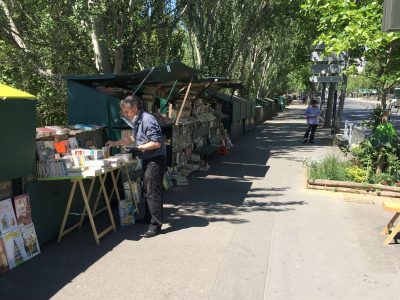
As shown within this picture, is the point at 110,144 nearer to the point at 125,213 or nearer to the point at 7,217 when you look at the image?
the point at 125,213

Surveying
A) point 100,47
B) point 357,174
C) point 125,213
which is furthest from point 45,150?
point 357,174

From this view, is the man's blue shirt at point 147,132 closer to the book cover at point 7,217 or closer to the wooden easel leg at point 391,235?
the book cover at point 7,217

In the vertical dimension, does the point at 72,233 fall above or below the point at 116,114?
below

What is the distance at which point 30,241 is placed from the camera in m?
5.03

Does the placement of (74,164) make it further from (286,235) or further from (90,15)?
(90,15)

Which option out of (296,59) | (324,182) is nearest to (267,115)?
(296,59)

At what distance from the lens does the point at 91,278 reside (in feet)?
15.0

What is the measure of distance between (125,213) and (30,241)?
159 cm

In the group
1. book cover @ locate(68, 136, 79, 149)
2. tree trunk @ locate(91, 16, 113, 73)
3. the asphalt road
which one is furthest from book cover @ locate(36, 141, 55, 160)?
the asphalt road

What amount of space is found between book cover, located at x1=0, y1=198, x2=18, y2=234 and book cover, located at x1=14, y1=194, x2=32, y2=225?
7 cm

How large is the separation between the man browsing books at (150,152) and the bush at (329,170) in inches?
167

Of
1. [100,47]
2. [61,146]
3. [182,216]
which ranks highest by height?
[100,47]

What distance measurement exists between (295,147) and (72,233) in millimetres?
11400

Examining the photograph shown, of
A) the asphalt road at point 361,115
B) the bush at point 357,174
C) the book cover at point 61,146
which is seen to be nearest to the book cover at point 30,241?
the book cover at point 61,146
